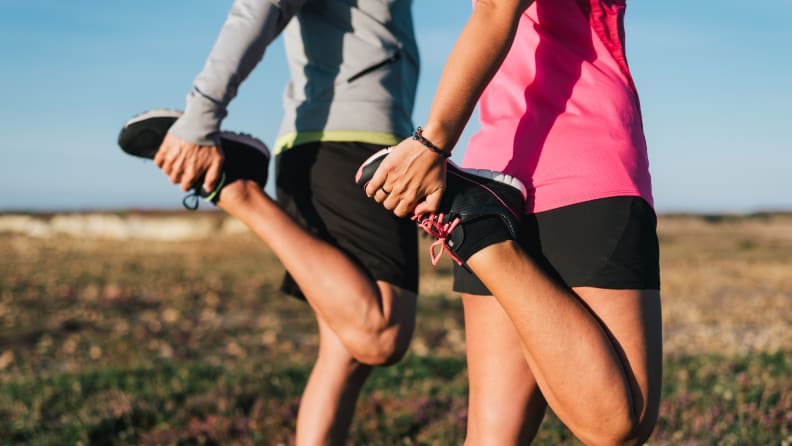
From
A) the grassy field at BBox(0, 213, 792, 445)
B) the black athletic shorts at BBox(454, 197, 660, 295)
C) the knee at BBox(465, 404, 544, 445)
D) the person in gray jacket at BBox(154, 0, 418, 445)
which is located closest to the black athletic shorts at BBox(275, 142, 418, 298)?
the person in gray jacket at BBox(154, 0, 418, 445)

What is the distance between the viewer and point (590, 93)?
2268 millimetres

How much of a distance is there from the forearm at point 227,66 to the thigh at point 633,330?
4.95 ft

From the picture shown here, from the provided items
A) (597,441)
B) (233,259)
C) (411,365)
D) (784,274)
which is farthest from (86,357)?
(784,274)

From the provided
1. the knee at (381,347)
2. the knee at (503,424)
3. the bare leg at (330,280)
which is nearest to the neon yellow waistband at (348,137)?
the bare leg at (330,280)

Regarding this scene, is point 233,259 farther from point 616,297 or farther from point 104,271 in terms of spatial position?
point 616,297

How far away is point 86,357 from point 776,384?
331 inches

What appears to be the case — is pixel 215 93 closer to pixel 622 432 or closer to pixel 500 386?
pixel 500 386

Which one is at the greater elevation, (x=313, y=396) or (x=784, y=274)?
(x=313, y=396)

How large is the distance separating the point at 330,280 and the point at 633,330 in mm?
1267

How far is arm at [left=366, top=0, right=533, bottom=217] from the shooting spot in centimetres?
205

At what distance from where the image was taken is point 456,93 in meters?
2.06

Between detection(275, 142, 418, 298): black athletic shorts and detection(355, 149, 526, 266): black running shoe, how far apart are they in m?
1.01

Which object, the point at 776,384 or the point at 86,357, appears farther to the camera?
the point at 86,357

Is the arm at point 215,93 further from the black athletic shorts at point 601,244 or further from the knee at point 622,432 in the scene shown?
the knee at point 622,432
